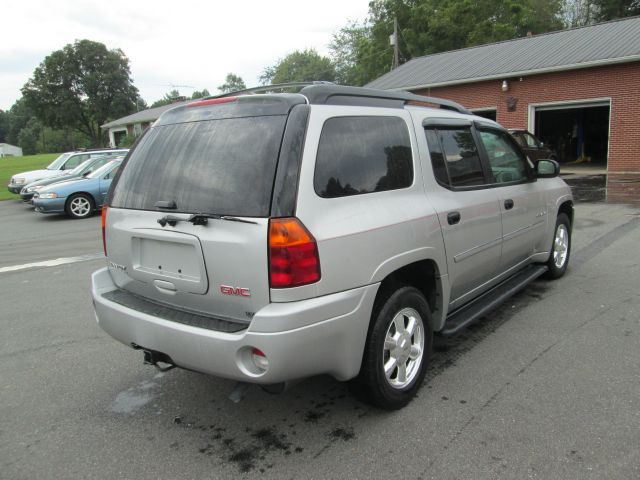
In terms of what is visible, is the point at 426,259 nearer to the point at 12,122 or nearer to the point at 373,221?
the point at 373,221

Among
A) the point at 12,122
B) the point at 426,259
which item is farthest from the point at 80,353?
the point at 12,122

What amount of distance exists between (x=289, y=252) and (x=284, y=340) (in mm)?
420

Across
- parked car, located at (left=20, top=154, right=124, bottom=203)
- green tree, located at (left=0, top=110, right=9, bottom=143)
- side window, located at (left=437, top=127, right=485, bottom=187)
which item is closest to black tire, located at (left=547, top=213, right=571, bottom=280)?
side window, located at (left=437, top=127, right=485, bottom=187)

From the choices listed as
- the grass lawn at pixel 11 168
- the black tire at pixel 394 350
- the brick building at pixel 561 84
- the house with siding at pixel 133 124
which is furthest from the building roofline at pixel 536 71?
the house with siding at pixel 133 124

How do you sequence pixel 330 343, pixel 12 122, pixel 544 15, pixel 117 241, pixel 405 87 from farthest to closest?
pixel 12 122, pixel 544 15, pixel 405 87, pixel 117 241, pixel 330 343

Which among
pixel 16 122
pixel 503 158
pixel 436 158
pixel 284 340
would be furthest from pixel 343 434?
pixel 16 122

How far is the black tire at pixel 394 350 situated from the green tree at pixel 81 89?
2555 inches

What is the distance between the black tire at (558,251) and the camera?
5344mm

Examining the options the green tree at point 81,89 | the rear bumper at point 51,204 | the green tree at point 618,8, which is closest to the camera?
the rear bumper at point 51,204

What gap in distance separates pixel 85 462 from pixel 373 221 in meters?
2.01

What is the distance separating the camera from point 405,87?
2289cm

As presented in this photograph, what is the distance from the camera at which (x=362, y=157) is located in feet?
9.53

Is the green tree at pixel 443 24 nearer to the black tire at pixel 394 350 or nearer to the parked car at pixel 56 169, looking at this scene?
the parked car at pixel 56 169

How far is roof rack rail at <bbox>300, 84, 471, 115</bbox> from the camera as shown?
9.14 ft
